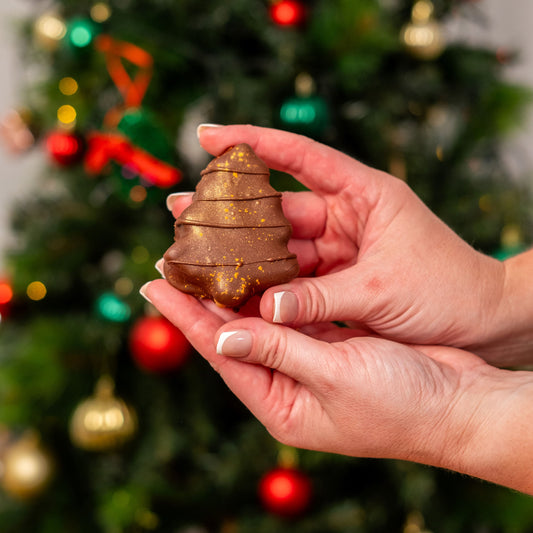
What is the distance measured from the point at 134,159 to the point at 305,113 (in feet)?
1.05

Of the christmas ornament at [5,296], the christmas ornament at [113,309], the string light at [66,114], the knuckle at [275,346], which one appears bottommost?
the christmas ornament at [5,296]

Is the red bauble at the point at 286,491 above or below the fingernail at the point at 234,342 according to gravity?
below

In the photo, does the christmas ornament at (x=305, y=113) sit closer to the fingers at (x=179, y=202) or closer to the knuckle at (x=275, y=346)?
the fingers at (x=179, y=202)

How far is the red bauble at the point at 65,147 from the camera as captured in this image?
3.37 feet

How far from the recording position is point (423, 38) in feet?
3.39

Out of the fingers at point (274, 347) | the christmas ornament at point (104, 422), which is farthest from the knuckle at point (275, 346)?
the christmas ornament at point (104, 422)

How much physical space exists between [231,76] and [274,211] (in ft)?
1.54

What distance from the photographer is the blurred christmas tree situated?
1023 mm

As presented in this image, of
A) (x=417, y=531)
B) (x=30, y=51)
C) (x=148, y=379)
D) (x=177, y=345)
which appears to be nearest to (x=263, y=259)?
(x=177, y=345)

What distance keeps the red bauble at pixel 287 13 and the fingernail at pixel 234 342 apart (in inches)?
24.7

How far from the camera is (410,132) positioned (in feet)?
3.97

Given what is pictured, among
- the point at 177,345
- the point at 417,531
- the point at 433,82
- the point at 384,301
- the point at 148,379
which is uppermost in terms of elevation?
the point at 433,82

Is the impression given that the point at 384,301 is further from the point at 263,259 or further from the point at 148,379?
the point at 148,379

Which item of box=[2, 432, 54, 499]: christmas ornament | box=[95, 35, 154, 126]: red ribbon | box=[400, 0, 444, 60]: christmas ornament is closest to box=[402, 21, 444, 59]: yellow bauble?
box=[400, 0, 444, 60]: christmas ornament
